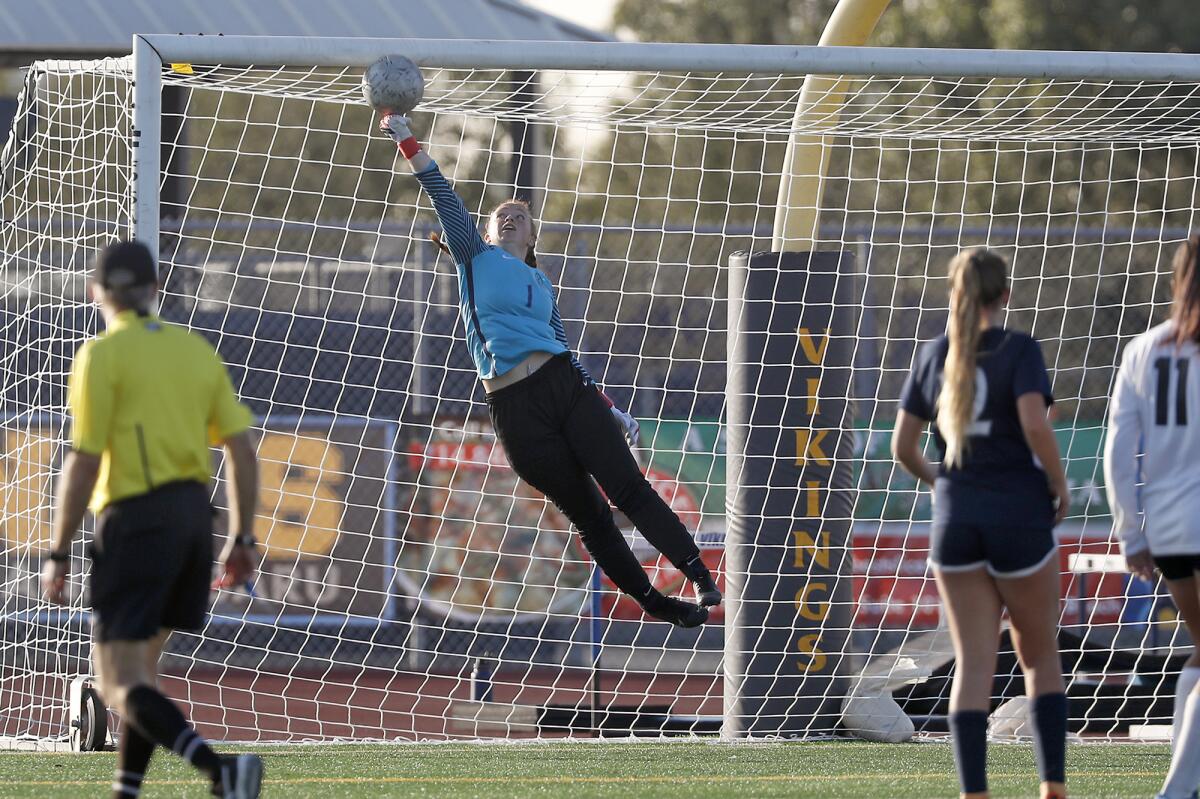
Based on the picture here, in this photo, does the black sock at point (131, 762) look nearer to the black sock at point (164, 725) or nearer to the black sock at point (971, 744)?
the black sock at point (164, 725)

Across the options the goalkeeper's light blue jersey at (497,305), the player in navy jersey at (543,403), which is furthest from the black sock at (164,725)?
the goalkeeper's light blue jersey at (497,305)

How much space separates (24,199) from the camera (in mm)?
8383

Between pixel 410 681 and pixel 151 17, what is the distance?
7158 millimetres

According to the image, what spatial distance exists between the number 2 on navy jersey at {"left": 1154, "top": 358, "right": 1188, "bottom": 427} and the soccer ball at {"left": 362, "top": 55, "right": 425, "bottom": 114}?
3269 mm

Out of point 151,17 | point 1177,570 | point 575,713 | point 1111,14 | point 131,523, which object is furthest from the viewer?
point 1111,14

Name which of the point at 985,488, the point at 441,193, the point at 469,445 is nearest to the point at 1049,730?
the point at 985,488

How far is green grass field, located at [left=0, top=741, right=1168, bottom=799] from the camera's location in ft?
19.9

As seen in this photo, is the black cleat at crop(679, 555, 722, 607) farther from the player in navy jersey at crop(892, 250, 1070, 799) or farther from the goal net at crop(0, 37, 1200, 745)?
the goal net at crop(0, 37, 1200, 745)

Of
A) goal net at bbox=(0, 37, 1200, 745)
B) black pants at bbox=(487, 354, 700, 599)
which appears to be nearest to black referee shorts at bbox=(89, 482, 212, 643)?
black pants at bbox=(487, 354, 700, 599)

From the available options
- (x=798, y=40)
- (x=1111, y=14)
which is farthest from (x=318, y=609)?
(x=798, y=40)

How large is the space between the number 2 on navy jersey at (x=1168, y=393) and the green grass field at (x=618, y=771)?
1750mm

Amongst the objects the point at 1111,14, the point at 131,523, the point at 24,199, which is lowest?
the point at 131,523

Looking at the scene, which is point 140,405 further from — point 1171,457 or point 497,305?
point 1171,457

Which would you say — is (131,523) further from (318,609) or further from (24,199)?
(318,609)
